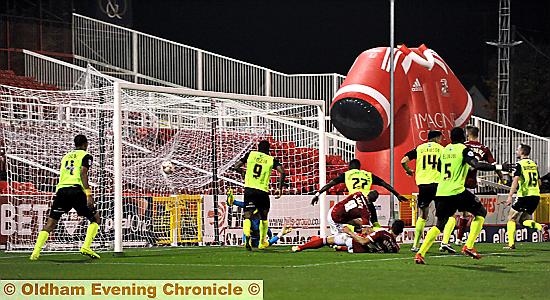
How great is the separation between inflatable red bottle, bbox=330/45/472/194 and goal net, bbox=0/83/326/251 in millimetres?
2163

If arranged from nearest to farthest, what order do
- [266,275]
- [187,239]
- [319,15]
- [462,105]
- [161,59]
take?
[266,275], [187,239], [462,105], [161,59], [319,15]

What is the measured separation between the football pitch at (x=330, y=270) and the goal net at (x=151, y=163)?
2.35 metres

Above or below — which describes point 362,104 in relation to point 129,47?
below

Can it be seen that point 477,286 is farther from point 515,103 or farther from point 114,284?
point 515,103

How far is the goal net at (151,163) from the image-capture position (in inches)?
941

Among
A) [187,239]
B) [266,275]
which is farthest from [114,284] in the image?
[187,239]

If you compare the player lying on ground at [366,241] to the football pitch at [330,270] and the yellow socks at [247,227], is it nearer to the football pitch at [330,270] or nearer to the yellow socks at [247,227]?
the football pitch at [330,270]

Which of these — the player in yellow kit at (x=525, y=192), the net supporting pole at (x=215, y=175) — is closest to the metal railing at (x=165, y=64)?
the net supporting pole at (x=215, y=175)

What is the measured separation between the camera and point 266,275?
51.1 feet

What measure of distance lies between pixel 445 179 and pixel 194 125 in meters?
9.91

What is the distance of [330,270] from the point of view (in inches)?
648

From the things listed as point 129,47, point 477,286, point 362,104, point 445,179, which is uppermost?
point 129,47

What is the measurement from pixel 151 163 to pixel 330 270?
32.9 ft

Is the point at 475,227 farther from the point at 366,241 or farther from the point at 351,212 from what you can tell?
the point at 351,212
